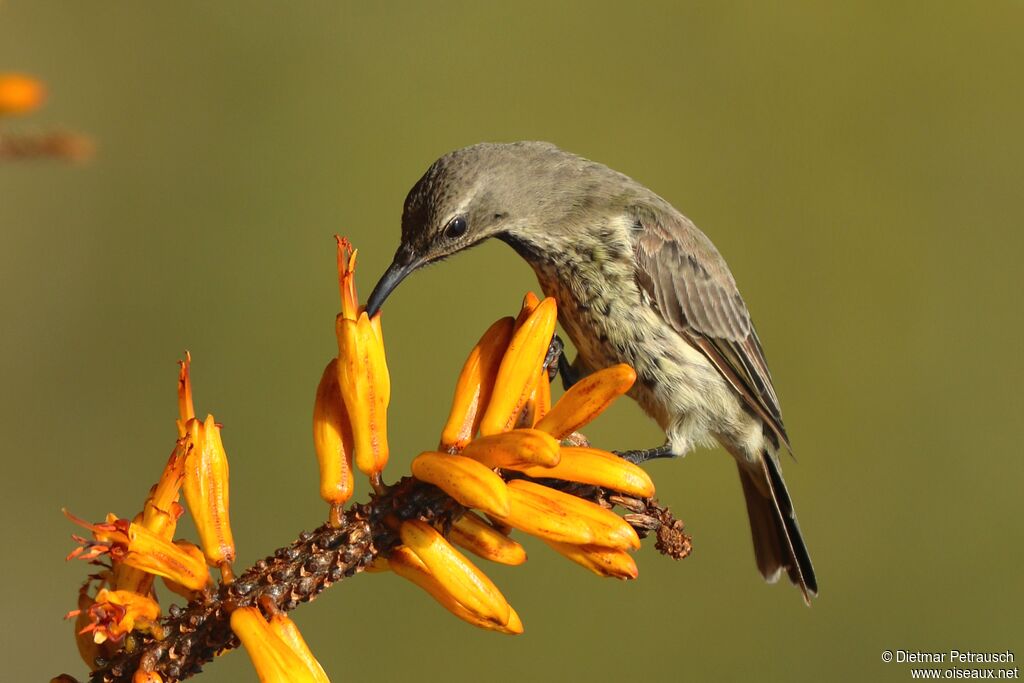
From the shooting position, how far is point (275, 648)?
2154mm

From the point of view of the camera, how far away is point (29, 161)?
122 cm

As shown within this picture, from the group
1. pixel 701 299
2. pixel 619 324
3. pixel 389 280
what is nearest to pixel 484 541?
pixel 389 280

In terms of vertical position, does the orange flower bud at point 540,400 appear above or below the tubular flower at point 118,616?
above

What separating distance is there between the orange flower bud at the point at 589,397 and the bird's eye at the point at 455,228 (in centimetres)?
176

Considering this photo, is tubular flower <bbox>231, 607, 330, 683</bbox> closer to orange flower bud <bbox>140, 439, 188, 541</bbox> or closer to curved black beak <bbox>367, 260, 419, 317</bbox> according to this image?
orange flower bud <bbox>140, 439, 188, 541</bbox>

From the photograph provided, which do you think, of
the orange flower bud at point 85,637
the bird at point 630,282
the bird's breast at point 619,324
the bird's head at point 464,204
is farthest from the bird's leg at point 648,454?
the orange flower bud at point 85,637

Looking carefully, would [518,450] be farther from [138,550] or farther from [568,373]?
[568,373]

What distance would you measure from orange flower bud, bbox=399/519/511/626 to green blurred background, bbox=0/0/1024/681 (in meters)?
4.61

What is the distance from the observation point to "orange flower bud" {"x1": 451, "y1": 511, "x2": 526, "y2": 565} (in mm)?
2607

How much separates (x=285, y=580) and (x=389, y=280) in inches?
76.4

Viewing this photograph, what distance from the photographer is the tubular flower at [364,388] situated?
2.53m

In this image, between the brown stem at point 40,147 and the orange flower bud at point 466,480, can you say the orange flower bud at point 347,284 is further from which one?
the brown stem at point 40,147

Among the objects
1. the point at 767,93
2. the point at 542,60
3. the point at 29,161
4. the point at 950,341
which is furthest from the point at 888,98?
the point at 29,161

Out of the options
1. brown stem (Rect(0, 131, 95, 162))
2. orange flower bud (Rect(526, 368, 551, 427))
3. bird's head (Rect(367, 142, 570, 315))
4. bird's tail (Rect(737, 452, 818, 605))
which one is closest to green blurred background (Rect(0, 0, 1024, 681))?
bird's tail (Rect(737, 452, 818, 605))
